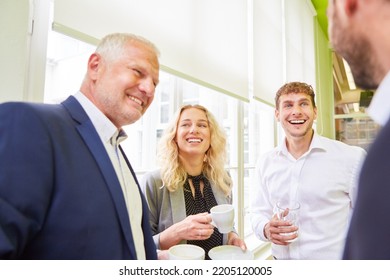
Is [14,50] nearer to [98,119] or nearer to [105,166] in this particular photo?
[98,119]

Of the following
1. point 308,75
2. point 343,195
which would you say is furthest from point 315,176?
point 308,75

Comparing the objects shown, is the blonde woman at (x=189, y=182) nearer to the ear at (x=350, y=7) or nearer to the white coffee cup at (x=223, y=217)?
the white coffee cup at (x=223, y=217)

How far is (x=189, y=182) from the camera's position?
110 cm

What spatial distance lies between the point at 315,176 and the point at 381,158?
0.86m

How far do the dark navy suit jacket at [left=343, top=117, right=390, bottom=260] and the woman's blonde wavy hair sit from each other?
0.77 metres

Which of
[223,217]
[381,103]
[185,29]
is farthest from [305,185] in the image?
[185,29]

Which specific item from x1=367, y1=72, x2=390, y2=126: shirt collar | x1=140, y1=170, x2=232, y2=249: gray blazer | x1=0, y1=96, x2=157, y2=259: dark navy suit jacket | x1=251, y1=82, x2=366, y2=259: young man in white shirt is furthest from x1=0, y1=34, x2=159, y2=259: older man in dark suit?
x1=251, y1=82, x2=366, y2=259: young man in white shirt

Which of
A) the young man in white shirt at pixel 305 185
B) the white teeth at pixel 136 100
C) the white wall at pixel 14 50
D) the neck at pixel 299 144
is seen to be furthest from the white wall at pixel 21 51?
the neck at pixel 299 144

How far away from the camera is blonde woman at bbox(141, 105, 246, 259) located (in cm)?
88

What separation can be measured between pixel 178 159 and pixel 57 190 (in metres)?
0.71

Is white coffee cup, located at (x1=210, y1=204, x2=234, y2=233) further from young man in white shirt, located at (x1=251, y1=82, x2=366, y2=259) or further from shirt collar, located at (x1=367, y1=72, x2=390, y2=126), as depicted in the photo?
shirt collar, located at (x1=367, y1=72, x2=390, y2=126)

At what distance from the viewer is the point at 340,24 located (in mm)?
402

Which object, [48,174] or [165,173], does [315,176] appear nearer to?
[165,173]
